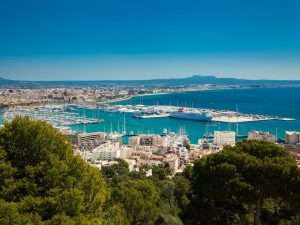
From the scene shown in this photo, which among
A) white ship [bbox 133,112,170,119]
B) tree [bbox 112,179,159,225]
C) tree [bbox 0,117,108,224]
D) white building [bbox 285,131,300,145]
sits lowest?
white ship [bbox 133,112,170,119]

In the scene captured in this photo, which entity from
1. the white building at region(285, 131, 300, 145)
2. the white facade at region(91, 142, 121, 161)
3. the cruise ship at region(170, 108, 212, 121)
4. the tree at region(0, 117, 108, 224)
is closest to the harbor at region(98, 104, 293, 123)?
the cruise ship at region(170, 108, 212, 121)

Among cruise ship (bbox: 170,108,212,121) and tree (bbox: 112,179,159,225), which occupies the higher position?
tree (bbox: 112,179,159,225)

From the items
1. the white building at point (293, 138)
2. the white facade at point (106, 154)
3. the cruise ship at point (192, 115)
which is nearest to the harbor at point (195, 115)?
the cruise ship at point (192, 115)

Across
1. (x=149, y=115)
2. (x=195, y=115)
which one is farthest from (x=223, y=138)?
(x=149, y=115)

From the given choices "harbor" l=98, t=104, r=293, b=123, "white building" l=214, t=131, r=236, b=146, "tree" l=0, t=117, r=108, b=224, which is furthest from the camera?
"harbor" l=98, t=104, r=293, b=123

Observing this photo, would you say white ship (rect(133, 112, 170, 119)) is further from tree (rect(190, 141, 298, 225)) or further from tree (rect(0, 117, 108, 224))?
tree (rect(0, 117, 108, 224))

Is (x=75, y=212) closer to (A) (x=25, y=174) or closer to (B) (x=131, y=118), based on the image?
(A) (x=25, y=174)

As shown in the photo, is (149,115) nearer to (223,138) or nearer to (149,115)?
(149,115)
